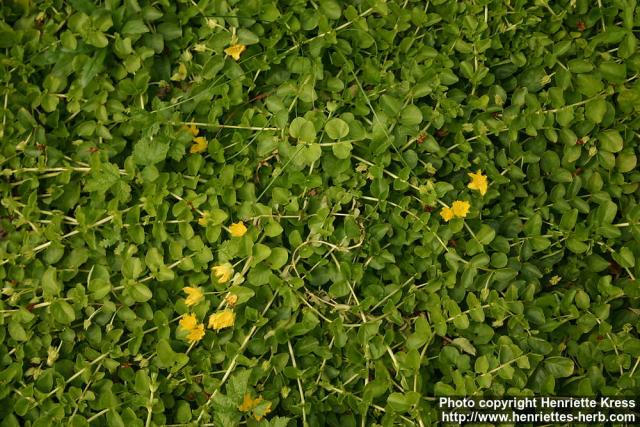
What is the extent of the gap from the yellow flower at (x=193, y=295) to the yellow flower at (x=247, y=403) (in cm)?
34

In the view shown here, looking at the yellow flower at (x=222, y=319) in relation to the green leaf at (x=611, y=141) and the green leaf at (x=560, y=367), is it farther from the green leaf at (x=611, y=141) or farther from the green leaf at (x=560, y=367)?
the green leaf at (x=611, y=141)

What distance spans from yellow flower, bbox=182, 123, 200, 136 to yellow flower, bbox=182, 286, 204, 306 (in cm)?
54

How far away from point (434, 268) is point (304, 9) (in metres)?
1.02

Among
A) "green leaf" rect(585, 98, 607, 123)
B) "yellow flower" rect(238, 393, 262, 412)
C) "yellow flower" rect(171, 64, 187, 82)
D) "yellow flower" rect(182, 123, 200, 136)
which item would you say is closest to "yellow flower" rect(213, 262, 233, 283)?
"yellow flower" rect(238, 393, 262, 412)

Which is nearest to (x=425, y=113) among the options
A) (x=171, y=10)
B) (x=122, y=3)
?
(x=171, y=10)

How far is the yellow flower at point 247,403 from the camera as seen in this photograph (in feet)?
6.48

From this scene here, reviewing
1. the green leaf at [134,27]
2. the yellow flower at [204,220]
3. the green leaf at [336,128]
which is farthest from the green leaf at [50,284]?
the green leaf at [336,128]

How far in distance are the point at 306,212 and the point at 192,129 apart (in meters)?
0.49

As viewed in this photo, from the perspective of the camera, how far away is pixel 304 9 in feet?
7.23

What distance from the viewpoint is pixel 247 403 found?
6.51 feet

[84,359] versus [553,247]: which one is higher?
[84,359]

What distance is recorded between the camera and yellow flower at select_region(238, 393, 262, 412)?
77.7 inches

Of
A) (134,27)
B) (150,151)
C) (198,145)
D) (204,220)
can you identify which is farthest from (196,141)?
(134,27)

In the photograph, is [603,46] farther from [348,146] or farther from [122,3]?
[122,3]
